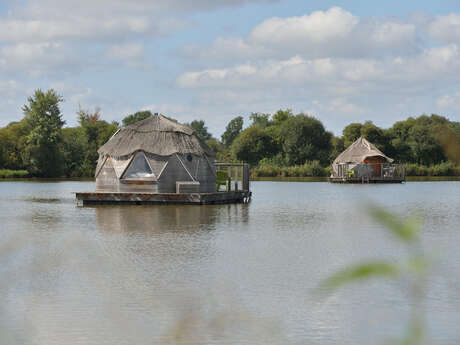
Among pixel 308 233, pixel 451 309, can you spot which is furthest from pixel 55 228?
pixel 451 309

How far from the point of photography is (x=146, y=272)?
1082 centimetres

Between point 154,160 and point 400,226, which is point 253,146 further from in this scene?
point 400,226

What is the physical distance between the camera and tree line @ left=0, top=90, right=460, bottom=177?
238ft

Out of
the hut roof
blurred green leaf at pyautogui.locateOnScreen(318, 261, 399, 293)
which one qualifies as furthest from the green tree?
blurred green leaf at pyautogui.locateOnScreen(318, 261, 399, 293)

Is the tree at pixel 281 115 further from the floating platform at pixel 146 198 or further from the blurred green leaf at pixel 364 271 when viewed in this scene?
the blurred green leaf at pixel 364 271

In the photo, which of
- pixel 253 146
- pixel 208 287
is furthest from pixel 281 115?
pixel 208 287

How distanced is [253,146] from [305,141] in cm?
761

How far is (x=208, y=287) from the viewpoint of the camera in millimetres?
9398

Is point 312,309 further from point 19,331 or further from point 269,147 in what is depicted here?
point 269,147

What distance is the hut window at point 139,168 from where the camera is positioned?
30453 millimetres

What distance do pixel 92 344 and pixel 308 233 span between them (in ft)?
39.4

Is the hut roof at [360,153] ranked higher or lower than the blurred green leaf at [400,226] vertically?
higher

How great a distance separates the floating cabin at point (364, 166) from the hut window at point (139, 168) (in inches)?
1423

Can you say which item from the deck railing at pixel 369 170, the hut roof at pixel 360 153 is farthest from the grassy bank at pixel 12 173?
the deck railing at pixel 369 170
